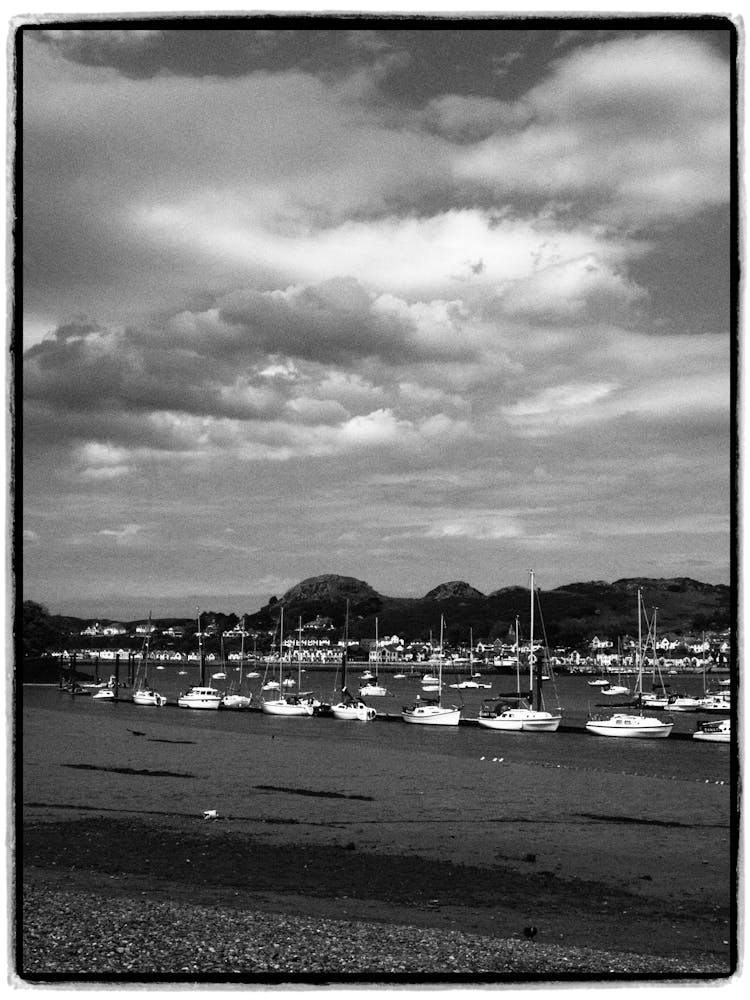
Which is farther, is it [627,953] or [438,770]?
[438,770]

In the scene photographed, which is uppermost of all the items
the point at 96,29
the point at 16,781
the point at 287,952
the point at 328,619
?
the point at 96,29

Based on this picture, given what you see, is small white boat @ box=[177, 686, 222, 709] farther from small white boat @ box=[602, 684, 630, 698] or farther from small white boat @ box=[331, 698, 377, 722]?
small white boat @ box=[602, 684, 630, 698]

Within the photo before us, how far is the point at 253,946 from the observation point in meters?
12.6

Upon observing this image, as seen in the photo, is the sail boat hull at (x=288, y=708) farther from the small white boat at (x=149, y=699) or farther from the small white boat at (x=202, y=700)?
the small white boat at (x=149, y=699)

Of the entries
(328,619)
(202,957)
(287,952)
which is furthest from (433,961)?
(328,619)

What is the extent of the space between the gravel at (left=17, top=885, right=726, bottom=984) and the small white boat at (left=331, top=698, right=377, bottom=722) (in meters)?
58.3

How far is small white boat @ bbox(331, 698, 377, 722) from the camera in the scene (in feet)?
239

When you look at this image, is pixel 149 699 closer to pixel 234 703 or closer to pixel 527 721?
pixel 234 703

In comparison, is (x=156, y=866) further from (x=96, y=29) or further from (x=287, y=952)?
(x=96, y=29)

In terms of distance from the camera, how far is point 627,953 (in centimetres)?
1412

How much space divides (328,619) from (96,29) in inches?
7155

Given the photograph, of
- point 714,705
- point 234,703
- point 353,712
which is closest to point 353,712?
point 353,712

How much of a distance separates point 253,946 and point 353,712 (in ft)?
202

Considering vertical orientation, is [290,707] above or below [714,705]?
above
